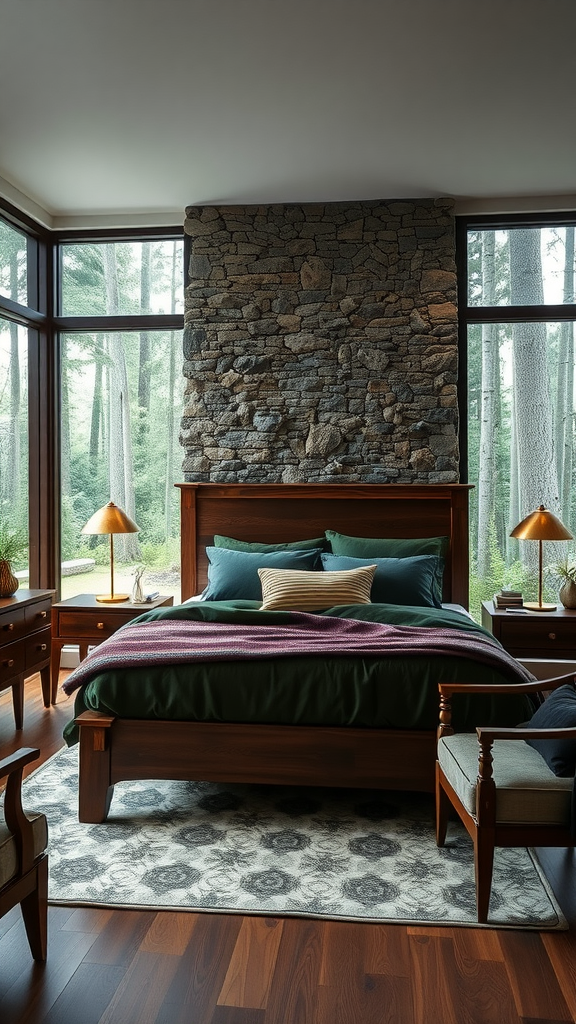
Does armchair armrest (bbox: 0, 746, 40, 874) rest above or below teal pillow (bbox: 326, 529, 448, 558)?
below

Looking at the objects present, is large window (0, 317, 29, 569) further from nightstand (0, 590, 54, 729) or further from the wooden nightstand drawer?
the wooden nightstand drawer

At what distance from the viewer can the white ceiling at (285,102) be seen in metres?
3.41

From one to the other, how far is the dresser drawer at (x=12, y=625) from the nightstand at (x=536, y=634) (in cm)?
274

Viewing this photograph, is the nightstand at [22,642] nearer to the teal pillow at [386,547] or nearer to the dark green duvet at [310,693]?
the dark green duvet at [310,693]

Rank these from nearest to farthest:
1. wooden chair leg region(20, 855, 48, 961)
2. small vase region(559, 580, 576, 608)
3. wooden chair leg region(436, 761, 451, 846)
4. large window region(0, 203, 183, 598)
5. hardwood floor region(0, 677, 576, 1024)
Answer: hardwood floor region(0, 677, 576, 1024) → wooden chair leg region(20, 855, 48, 961) → wooden chair leg region(436, 761, 451, 846) → small vase region(559, 580, 576, 608) → large window region(0, 203, 183, 598)

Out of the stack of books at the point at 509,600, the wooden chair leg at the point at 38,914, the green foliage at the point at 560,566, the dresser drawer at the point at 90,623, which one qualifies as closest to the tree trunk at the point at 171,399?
the dresser drawer at the point at 90,623

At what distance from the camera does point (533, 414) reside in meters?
5.53

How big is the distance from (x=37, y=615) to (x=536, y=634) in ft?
9.71

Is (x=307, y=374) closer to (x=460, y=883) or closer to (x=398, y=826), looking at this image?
(x=398, y=826)

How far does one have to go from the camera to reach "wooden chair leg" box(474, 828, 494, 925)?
2.46 m

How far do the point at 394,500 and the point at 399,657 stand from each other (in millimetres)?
2275

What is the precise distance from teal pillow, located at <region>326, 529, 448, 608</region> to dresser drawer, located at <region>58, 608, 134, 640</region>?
143cm

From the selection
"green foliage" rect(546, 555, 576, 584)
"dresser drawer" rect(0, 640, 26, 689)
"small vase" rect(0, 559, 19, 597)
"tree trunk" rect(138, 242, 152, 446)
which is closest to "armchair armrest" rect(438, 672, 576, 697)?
"green foliage" rect(546, 555, 576, 584)

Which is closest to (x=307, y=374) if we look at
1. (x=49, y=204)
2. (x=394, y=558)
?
(x=394, y=558)
